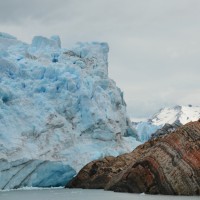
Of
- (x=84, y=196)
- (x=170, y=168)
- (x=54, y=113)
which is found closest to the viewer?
(x=84, y=196)

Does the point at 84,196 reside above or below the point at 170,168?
below

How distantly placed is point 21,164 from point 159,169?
8565mm

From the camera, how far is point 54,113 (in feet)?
101

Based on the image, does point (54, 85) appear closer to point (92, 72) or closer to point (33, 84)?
point (33, 84)

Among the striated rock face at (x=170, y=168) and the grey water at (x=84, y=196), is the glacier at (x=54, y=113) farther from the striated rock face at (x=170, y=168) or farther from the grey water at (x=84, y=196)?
the striated rock face at (x=170, y=168)

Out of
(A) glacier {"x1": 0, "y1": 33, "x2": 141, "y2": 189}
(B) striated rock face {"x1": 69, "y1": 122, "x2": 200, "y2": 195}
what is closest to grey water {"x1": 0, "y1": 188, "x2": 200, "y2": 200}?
(B) striated rock face {"x1": 69, "y1": 122, "x2": 200, "y2": 195}

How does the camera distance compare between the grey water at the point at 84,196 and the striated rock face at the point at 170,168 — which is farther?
the striated rock face at the point at 170,168

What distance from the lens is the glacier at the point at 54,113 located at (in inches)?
1095

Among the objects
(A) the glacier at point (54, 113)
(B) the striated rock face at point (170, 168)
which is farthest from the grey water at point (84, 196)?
(A) the glacier at point (54, 113)

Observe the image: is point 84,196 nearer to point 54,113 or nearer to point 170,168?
point 170,168

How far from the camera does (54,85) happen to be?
32219mm

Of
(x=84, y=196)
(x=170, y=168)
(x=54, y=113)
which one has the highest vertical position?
(x=54, y=113)

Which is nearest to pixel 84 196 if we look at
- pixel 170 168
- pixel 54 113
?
pixel 170 168

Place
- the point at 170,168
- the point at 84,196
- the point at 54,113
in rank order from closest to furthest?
the point at 84,196
the point at 170,168
the point at 54,113
